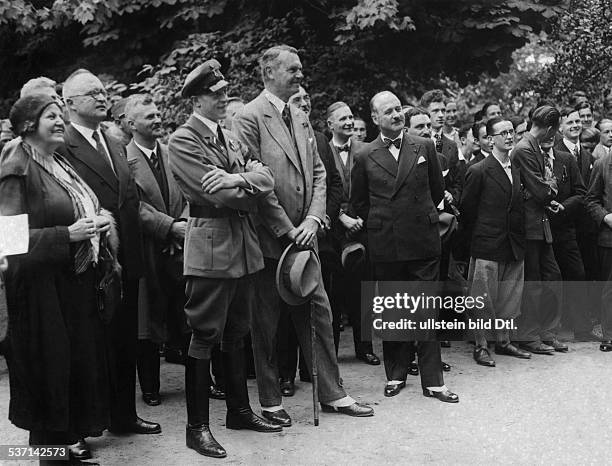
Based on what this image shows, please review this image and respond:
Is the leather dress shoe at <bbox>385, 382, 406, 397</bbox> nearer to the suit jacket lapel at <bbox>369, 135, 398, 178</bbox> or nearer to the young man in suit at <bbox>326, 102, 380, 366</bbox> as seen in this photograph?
the young man in suit at <bbox>326, 102, 380, 366</bbox>

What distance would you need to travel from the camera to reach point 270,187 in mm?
5285

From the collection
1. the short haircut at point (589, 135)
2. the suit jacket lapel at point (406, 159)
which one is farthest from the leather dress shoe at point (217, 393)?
the short haircut at point (589, 135)

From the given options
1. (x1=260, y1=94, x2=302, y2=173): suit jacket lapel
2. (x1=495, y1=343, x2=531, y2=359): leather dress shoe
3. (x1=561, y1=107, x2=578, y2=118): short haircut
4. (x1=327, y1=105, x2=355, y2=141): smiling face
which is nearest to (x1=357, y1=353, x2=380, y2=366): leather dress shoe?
(x1=495, y1=343, x2=531, y2=359): leather dress shoe

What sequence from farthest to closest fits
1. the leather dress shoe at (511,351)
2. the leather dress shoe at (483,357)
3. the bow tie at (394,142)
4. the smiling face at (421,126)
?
the leather dress shoe at (511,351), the smiling face at (421,126), the leather dress shoe at (483,357), the bow tie at (394,142)

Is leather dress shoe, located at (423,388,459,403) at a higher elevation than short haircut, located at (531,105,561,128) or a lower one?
lower

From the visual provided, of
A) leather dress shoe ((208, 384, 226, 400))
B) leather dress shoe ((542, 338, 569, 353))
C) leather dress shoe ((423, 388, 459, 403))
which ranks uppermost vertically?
leather dress shoe ((542, 338, 569, 353))

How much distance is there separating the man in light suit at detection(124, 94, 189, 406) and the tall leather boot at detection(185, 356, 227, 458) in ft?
3.38

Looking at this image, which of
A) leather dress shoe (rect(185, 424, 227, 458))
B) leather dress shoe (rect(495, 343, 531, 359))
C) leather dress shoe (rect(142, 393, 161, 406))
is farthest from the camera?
leather dress shoe (rect(495, 343, 531, 359))

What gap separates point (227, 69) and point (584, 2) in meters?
5.82

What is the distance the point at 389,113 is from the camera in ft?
21.2

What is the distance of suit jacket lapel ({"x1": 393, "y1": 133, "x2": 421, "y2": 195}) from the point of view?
641 centimetres

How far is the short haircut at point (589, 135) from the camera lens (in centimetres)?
962

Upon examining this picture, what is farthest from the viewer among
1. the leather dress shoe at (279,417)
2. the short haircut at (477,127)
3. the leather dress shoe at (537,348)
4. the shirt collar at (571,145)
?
the shirt collar at (571,145)

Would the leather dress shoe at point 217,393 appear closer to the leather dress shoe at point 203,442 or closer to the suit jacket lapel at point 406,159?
the leather dress shoe at point 203,442
